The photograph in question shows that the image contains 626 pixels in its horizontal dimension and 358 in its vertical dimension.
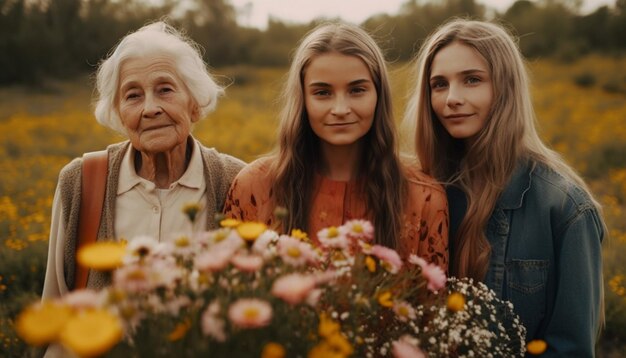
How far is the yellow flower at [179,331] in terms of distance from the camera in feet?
3.16

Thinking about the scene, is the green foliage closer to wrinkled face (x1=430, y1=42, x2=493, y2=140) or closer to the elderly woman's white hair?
wrinkled face (x1=430, y1=42, x2=493, y2=140)

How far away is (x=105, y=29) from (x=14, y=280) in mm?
25915

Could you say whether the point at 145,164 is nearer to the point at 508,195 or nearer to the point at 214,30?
the point at 508,195

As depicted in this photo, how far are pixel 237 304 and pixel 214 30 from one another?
3306 cm

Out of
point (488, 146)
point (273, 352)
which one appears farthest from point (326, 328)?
point (488, 146)

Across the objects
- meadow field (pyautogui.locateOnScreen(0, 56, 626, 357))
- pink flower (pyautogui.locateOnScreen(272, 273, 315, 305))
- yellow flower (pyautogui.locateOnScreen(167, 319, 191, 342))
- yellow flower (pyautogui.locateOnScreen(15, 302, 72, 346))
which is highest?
yellow flower (pyautogui.locateOnScreen(15, 302, 72, 346))

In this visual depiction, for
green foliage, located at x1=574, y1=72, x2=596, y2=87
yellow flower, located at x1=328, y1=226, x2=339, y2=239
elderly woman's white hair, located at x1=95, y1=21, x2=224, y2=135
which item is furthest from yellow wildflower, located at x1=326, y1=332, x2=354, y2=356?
green foliage, located at x1=574, y1=72, x2=596, y2=87

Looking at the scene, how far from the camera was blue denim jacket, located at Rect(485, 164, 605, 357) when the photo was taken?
2133 millimetres

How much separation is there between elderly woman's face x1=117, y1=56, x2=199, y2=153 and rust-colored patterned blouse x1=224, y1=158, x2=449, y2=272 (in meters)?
0.37

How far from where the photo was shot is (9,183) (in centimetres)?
653

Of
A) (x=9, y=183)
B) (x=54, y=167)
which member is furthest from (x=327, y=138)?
(x=54, y=167)

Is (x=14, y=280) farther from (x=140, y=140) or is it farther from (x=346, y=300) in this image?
(x=346, y=300)

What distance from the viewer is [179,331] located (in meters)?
0.98

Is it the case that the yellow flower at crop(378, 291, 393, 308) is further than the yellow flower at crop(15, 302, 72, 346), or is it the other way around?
the yellow flower at crop(378, 291, 393, 308)
